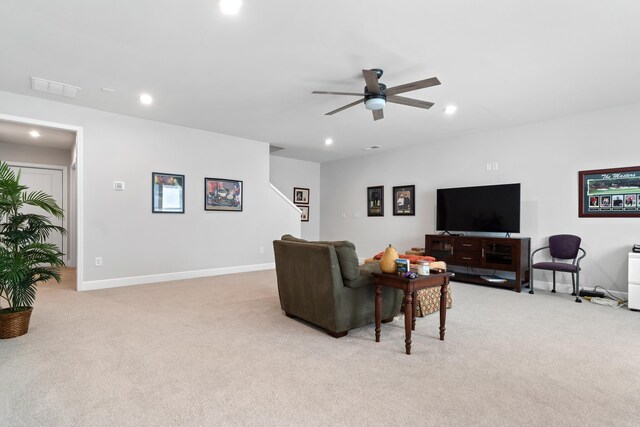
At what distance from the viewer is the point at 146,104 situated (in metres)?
4.55

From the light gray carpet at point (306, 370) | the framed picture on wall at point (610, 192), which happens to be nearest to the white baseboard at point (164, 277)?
the light gray carpet at point (306, 370)

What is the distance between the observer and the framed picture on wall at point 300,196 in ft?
28.5

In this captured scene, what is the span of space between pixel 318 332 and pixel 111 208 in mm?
3758

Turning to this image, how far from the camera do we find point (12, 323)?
9.48ft

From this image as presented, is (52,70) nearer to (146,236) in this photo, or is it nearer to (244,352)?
(146,236)

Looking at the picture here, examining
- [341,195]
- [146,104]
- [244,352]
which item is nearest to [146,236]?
[146,104]

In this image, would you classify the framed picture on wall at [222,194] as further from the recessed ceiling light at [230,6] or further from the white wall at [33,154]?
the recessed ceiling light at [230,6]

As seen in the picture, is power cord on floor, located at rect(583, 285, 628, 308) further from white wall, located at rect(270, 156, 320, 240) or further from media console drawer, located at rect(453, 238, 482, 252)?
white wall, located at rect(270, 156, 320, 240)

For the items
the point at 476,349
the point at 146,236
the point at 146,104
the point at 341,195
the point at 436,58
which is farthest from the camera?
the point at 341,195

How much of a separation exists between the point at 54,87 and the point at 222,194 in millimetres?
2809

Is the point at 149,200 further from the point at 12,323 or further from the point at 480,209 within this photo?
the point at 480,209

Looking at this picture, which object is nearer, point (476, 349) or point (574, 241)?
point (476, 349)

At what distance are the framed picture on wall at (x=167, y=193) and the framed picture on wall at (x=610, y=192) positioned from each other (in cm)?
613

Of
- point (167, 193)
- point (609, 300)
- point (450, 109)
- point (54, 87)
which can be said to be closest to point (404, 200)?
point (450, 109)
